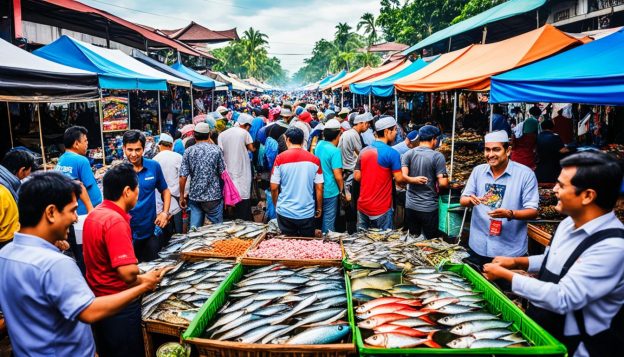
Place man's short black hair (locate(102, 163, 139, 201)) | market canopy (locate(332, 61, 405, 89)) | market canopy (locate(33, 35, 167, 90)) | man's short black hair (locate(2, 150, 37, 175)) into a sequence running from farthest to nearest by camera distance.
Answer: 1. market canopy (locate(332, 61, 405, 89))
2. market canopy (locate(33, 35, 167, 90))
3. man's short black hair (locate(2, 150, 37, 175))
4. man's short black hair (locate(102, 163, 139, 201))

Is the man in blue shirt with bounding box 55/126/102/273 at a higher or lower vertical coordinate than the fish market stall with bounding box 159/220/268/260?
higher

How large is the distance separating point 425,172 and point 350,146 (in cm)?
230

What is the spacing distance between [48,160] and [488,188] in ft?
25.8

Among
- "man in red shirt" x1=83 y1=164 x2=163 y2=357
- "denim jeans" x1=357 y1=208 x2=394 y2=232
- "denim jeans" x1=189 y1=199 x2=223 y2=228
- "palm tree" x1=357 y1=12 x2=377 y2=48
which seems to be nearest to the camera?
"man in red shirt" x1=83 y1=164 x2=163 y2=357

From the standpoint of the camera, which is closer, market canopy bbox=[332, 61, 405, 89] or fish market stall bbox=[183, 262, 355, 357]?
fish market stall bbox=[183, 262, 355, 357]

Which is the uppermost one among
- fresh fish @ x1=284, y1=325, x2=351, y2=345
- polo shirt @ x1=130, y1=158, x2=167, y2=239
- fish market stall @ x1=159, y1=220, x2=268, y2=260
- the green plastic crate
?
polo shirt @ x1=130, y1=158, x2=167, y2=239

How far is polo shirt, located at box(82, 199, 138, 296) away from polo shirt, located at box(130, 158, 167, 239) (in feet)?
5.85

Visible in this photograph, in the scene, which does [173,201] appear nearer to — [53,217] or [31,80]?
[31,80]

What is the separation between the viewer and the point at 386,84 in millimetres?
11781

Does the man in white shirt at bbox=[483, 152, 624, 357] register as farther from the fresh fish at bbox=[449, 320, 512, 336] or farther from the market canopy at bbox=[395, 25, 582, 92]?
the market canopy at bbox=[395, 25, 582, 92]

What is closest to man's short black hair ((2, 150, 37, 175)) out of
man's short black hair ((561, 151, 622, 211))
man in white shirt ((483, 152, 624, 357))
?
man in white shirt ((483, 152, 624, 357))

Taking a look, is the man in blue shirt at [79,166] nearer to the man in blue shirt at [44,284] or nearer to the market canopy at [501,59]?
the man in blue shirt at [44,284]

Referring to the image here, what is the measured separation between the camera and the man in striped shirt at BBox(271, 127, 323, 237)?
195 inches

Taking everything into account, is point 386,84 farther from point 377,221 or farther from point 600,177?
point 600,177
